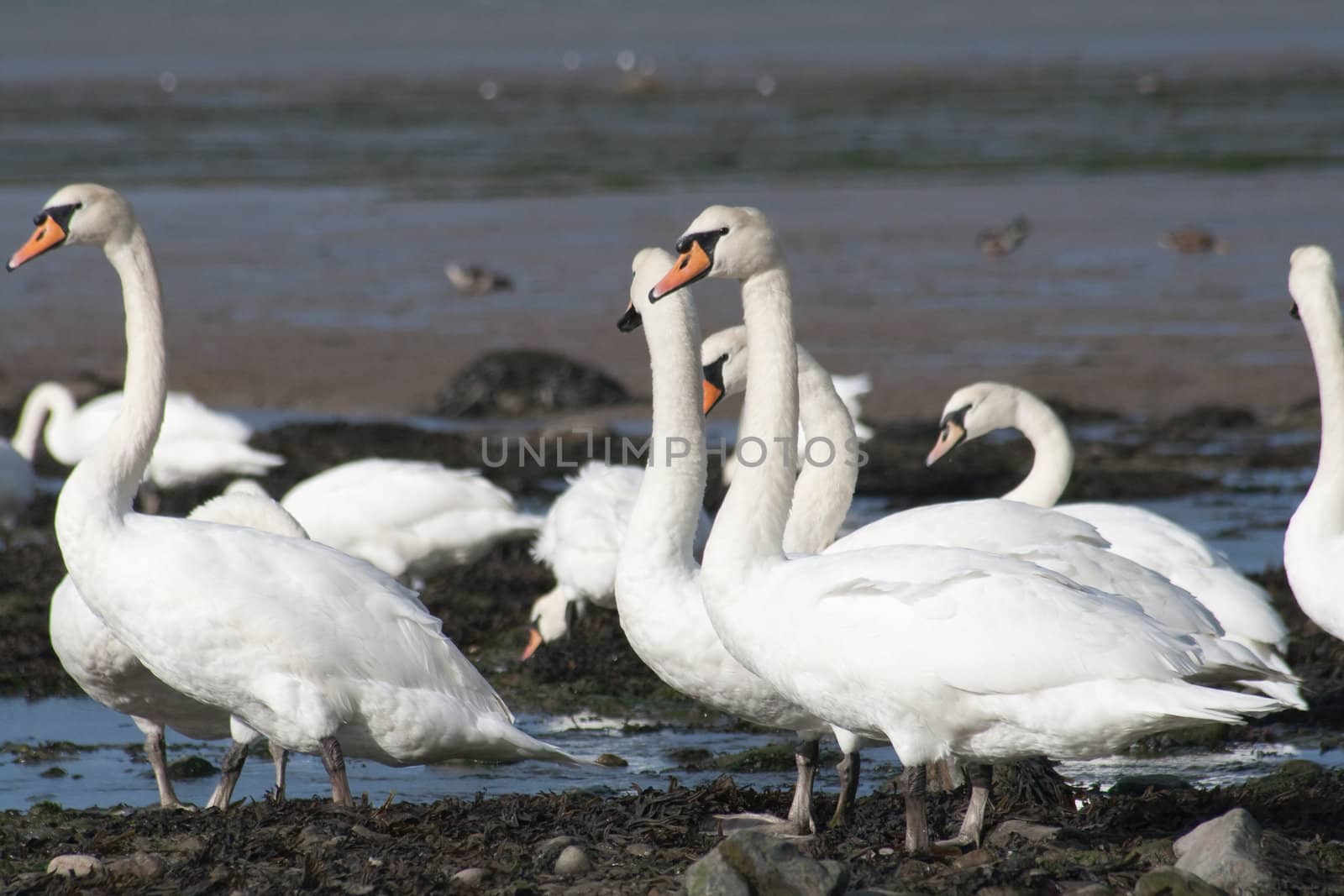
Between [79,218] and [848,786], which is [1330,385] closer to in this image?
[848,786]

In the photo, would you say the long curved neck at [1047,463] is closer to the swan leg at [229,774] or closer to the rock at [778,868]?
the swan leg at [229,774]

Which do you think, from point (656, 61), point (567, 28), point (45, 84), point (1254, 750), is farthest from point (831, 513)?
point (567, 28)

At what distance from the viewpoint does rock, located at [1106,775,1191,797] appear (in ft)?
20.9

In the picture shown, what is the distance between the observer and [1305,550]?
703 centimetres

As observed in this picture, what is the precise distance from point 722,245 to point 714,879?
2.17 meters

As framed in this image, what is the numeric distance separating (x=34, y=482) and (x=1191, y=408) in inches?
366

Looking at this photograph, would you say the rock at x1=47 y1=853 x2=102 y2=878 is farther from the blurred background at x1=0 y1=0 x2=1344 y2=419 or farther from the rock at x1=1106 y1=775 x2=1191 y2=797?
the blurred background at x1=0 y1=0 x2=1344 y2=419

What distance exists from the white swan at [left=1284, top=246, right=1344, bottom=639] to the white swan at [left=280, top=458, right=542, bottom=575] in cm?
485

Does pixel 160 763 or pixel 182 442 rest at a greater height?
pixel 182 442

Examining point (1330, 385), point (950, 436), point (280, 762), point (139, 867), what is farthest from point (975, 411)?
point (139, 867)

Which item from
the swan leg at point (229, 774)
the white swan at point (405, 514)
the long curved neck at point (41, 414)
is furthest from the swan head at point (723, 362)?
the long curved neck at point (41, 414)

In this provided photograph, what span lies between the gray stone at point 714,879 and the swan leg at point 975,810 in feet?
3.02

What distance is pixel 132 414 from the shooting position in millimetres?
6684

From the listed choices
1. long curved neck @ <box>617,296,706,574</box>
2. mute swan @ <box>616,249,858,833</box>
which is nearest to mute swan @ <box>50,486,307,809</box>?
mute swan @ <box>616,249,858,833</box>
